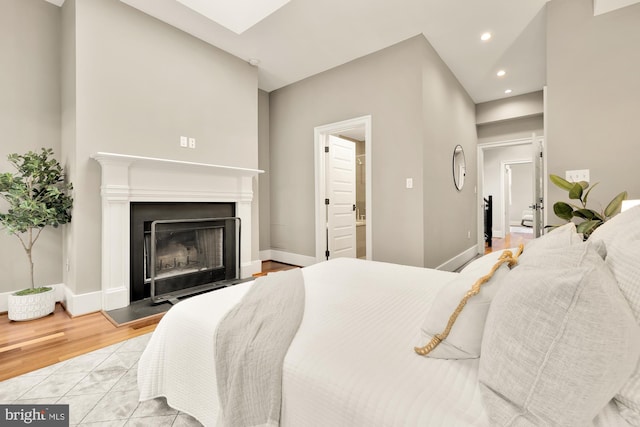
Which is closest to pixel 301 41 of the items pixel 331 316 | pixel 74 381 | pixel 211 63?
pixel 211 63

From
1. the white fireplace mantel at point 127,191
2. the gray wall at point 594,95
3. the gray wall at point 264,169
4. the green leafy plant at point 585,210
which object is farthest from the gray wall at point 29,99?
the gray wall at point 594,95

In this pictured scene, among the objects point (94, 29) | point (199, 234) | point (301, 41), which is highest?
point (301, 41)

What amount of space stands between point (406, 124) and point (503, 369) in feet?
10.5

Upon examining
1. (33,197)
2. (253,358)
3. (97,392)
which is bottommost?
(97,392)

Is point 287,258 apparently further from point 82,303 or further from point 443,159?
point 443,159

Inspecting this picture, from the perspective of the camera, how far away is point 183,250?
318cm

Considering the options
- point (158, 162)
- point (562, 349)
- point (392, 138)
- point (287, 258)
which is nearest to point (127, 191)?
point (158, 162)

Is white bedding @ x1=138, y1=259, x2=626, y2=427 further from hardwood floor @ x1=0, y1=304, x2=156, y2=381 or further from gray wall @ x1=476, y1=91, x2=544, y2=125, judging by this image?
gray wall @ x1=476, y1=91, x2=544, y2=125

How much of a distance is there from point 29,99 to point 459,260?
569 centimetres

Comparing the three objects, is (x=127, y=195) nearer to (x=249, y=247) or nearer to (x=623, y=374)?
(x=249, y=247)

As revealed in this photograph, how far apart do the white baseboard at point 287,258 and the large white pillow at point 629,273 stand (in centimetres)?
373

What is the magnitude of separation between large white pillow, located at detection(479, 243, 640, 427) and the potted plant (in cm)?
333

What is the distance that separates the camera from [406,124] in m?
3.42

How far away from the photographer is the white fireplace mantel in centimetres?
257
